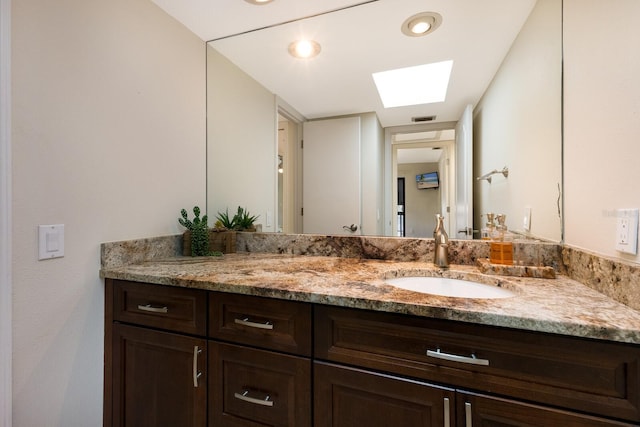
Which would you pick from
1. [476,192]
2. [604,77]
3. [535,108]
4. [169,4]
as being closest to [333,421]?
[476,192]

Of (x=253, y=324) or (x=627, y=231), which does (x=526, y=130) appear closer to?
(x=627, y=231)

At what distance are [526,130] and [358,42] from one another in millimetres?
909

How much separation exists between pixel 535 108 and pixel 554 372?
1084 mm

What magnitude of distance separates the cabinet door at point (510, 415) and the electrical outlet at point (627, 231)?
42cm

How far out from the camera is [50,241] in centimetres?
97

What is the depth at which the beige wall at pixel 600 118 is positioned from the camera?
744 mm

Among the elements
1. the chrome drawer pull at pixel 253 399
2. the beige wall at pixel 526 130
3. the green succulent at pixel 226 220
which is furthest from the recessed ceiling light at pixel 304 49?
the chrome drawer pull at pixel 253 399

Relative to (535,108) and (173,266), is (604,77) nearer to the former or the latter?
(535,108)

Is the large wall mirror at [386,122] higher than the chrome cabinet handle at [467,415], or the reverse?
the large wall mirror at [386,122]

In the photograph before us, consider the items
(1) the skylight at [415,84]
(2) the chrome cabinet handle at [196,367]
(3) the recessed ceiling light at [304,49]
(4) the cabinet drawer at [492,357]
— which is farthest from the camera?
(3) the recessed ceiling light at [304,49]

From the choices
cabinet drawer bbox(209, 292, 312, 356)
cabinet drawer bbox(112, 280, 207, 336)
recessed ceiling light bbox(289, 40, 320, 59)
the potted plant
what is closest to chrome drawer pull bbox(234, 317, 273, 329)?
cabinet drawer bbox(209, 292, 312, 356)

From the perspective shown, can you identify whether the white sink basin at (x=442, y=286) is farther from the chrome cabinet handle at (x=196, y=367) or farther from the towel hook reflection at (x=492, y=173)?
the chrome cabinet handle at (x=196, y=367)

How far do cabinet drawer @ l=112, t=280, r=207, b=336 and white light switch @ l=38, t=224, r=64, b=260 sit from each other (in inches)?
9.1

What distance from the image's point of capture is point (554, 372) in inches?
25.0
